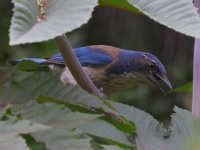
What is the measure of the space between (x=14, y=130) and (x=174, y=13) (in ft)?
0.86

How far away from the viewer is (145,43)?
4.34m

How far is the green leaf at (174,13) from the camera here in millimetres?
739

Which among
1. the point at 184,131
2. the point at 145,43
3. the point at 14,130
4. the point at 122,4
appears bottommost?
the point at 145,43

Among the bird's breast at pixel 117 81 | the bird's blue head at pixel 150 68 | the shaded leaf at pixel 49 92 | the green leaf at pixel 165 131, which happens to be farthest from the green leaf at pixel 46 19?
the bird's blue head at pixel 150 68

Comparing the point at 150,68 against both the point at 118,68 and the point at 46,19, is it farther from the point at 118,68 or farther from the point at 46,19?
the point at 46,19

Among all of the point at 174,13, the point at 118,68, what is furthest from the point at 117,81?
the point at 174,13

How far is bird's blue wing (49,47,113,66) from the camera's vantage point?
2761mm

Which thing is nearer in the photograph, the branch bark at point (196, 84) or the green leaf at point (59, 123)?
the green leaf at point (59, 123)

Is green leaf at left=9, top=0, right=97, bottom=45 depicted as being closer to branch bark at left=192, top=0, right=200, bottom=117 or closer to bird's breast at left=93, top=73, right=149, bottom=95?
branch bark at left=192, top=0, right=200, bottom=117

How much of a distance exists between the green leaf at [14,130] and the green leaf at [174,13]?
21cm

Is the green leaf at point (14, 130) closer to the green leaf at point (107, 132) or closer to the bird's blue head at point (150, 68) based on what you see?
the green leaf at point (107, 132)

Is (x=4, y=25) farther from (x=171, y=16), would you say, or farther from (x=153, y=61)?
(x=171, y=16)

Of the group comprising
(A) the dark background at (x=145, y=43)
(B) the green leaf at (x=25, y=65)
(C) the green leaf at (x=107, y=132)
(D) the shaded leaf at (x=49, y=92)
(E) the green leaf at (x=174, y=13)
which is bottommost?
(A) the dark background at (x=145, y=43)

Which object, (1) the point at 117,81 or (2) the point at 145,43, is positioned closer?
(1) the point at 117,81
